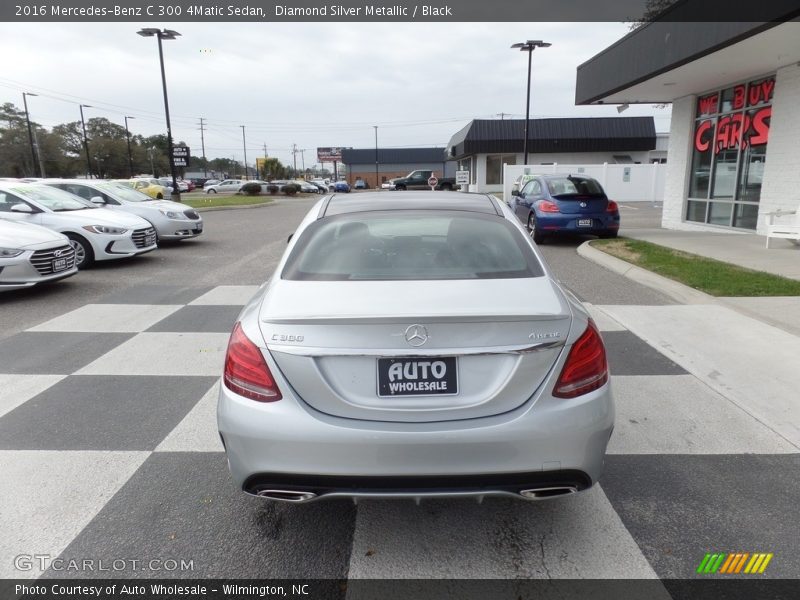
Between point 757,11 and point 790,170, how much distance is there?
186 inches

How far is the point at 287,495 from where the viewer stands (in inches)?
93.4

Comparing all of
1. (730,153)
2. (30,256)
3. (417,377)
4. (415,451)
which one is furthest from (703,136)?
(415,451)

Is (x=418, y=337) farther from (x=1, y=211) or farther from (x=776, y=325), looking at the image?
(x=1, y=211)

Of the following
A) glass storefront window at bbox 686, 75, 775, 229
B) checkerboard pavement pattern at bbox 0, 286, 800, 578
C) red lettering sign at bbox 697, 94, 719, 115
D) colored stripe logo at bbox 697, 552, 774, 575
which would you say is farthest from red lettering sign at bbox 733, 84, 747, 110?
colored stripe logo at bbox 697, 552, 774, 575

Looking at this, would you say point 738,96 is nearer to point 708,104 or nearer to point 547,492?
point 708,104

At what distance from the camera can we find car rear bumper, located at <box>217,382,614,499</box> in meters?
2.25

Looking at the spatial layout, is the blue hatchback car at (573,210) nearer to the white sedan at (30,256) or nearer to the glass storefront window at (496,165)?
the white sedan at (30,256)

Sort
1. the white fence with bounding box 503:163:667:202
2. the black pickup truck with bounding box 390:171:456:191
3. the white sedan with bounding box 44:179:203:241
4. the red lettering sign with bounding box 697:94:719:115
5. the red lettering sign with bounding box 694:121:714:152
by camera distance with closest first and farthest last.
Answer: the white sedan with bounding box 44:179:203:241 → the red lettering sign with bounding box 697:94:719:115 → the red lettering sign with bounding box 694:121:714:152 → the white fence with bounding box 503:163:667:202 → the black pickup truck with bounding box 390:171:456:191

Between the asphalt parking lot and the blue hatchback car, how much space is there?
780 cm

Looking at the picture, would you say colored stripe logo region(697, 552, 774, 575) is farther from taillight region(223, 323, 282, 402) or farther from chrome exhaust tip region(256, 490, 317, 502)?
taillight region(223, 323, 282, 402)

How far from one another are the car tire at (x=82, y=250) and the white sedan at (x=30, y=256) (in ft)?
5.25

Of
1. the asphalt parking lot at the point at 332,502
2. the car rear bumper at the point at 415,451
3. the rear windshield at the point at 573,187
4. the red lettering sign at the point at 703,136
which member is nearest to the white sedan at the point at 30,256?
the asphalt parking lot at the point at 332,502

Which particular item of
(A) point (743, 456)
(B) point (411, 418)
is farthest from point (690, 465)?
(B) point (411, 418)

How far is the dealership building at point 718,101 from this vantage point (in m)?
10.4
